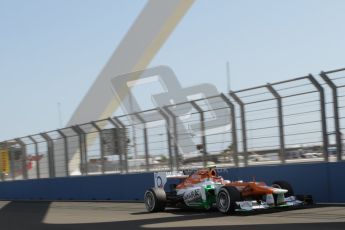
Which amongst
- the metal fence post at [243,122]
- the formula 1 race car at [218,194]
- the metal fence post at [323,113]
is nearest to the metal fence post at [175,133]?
the metal fence post at [243,122]

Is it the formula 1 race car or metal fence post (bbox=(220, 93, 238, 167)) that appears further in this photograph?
metal fence post (bbox=(220, 93, 238, 167))

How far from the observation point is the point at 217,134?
46.3 ft

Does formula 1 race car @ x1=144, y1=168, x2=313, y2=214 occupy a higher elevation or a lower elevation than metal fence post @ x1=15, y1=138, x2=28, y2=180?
lower

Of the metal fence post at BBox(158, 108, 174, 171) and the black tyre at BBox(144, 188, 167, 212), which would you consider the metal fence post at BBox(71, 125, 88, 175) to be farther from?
the black tyre at BBox(144, 188, 167, 212)

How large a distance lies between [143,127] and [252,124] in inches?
167

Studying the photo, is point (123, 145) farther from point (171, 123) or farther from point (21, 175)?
point (21, 175)

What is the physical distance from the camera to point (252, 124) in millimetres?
13211

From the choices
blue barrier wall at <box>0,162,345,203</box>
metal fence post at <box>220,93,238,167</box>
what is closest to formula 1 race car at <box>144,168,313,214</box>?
blue barrier wall at <box>0,162,345,203</box>

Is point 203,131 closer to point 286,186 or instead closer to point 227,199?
point 286,186

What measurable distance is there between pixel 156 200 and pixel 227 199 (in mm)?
2162

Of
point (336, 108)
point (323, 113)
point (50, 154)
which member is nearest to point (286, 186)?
point (323, 113)

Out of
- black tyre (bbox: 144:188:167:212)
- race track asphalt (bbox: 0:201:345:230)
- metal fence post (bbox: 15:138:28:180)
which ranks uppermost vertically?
metal fence post (bbox: 15:138:28:180)

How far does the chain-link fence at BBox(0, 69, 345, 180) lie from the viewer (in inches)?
462

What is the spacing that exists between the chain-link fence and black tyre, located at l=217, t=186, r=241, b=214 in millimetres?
2490
